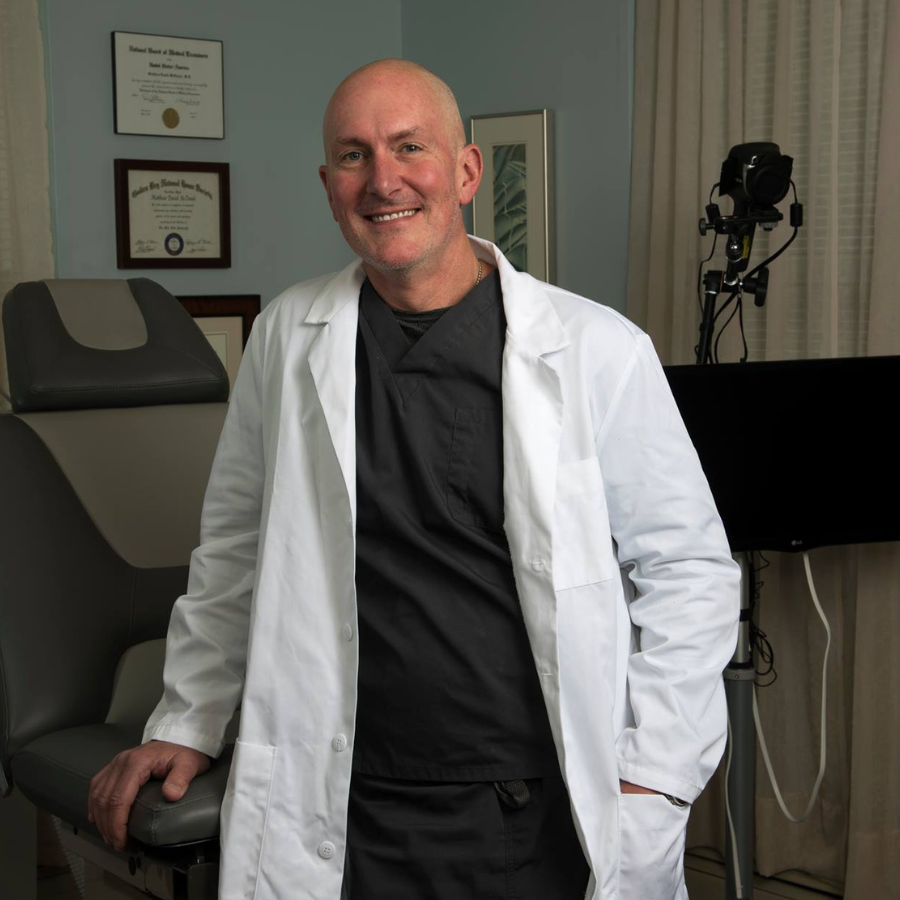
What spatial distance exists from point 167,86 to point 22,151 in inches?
17.9

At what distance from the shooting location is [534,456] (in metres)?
1.41

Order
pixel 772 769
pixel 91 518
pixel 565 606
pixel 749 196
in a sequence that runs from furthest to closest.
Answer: pixel 772 769 → pixel 749 196 → pixel 91 518 → pixel 565 606

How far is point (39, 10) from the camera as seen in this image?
9.32 ft

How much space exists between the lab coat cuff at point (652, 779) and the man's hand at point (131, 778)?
0.53 m

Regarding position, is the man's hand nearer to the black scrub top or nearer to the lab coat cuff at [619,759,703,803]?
the black scrub top

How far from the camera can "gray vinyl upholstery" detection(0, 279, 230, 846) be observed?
1756 mm

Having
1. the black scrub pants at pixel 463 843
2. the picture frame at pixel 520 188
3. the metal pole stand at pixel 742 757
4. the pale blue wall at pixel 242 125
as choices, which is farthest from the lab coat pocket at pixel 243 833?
the picture frame at pixel 520 188

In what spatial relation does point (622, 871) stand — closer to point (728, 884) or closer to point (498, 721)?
point (498, 721)

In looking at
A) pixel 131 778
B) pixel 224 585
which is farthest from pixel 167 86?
pixel 131 778

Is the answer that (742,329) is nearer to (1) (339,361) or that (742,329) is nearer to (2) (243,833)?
(1) (339,361)

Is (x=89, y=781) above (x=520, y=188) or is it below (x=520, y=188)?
below

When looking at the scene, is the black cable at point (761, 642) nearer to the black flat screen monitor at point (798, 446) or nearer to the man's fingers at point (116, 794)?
the black flat screen monitor at point (798, 446)

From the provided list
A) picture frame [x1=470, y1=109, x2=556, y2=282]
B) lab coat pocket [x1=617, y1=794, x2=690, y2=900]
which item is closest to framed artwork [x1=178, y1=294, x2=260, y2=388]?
picture frame [x1=470, y1=109, x2=556, y2=282]

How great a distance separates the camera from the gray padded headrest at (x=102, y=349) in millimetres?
2027
